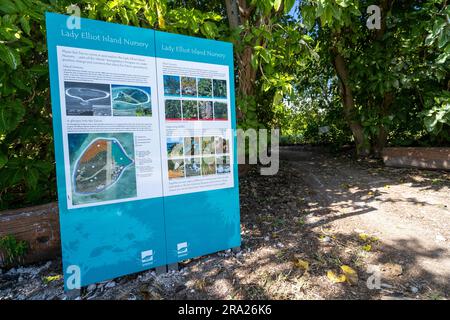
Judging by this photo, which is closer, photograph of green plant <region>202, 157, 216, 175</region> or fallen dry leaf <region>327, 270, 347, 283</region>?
fallen dry leaf <region>327, 270, 347, 283</region>

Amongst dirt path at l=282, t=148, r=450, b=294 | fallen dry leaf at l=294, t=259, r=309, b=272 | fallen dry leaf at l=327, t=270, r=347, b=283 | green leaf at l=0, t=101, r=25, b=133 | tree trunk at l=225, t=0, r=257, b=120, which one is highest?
tree trunk at l=225, t=0, r=257, b=120

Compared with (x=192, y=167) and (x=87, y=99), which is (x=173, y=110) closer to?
(x=192, y=167)

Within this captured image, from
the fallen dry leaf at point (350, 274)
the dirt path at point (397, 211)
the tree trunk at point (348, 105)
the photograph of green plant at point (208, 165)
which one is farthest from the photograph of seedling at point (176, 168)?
the tree trunk at point (348, 105)

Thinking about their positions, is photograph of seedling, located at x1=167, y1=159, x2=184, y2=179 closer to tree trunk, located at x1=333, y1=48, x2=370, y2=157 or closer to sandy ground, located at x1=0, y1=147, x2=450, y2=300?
sandy ground, located at x1=0, y1=147, x2=450, y2=300

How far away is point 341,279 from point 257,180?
343 cm

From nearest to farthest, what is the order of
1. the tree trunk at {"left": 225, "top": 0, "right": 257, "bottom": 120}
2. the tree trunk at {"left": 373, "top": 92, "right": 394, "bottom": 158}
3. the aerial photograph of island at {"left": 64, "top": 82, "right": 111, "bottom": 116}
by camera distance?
1. the aerial photograph of island at {"left": 64, "top": 82, "right": 111, "bottom": 116}
2. the tree trunk at {"left": 225, "top": 0, "right": 257, "bottom": 120}
3. the tree trunk at {"left": 373, "top": 92, "right": 394, "bottom": 158}

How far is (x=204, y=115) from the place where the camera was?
8.30ft

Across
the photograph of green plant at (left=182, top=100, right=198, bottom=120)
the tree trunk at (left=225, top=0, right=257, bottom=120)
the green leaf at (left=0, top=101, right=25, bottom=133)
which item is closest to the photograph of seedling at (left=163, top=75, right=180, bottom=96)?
the photograph of green plant at (left=182, top=100, right=198, bottom=120)

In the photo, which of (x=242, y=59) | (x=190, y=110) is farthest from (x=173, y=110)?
(x=242, y=59)

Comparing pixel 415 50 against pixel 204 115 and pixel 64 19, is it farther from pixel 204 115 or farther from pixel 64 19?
pixel 64 19

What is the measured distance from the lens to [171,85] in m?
2.34

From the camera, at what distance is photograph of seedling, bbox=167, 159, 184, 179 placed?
2375 millimetres

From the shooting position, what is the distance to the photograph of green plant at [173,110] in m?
2.33

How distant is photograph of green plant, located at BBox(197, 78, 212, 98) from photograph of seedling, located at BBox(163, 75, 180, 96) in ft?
0.63
